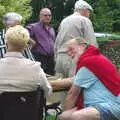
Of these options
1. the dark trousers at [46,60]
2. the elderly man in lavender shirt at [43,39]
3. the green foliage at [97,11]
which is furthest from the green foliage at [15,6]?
the elderly man in lavender shirt at [43,39]

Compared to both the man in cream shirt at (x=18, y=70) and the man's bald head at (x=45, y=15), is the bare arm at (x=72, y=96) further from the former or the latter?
the man's bald head at (x=45, y=15)

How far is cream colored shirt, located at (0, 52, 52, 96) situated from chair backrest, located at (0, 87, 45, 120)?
0.34 ft

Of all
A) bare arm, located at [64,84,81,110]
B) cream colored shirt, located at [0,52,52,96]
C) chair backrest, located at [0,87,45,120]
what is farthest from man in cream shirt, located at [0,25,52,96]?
bare arm, located at [64,84,81,110]

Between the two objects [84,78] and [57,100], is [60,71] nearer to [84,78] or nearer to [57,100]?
[57,100]

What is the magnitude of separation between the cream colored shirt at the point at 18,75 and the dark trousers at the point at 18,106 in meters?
0.13

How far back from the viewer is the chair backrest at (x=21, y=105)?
5.62 m

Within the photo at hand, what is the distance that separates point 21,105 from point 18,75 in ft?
0.99

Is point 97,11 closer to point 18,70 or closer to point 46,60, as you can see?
point 46,60

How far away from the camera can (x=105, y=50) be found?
20453 mm

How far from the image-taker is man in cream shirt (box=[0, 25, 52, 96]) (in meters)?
5.73

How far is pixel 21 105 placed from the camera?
18.7ft

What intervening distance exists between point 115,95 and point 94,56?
0.45 metres

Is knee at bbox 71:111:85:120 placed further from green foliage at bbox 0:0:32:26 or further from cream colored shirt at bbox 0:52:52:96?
green foliage at bbox 0:0:32:26

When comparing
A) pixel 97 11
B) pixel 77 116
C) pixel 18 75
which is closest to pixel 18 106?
pixel 18 75
